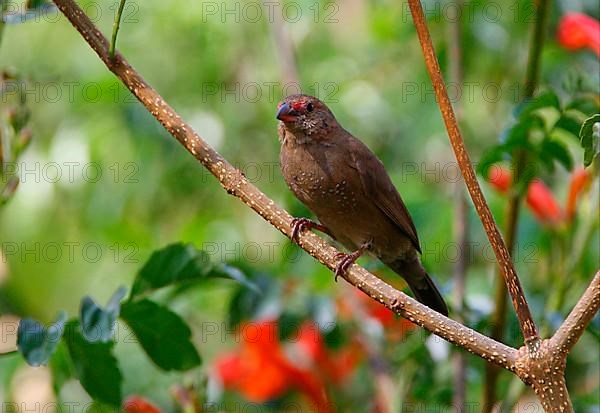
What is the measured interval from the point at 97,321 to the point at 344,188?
50.7 inches

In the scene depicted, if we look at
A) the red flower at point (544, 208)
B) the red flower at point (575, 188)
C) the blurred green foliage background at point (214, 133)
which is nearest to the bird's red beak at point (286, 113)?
the blurred green foliage background at point (214, 133)

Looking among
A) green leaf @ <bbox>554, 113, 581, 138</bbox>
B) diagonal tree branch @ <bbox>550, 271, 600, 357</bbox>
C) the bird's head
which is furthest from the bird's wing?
diagonal tree branch @ <bbox>550, 271, 600, 357</bbox>

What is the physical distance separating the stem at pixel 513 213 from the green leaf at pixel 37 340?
1.25 meters

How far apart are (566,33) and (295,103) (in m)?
0.93

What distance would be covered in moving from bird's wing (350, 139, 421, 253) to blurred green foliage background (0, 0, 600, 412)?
252 millimetres

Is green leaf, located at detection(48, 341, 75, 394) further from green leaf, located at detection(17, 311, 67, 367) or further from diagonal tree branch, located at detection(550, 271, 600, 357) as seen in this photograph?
diagonal tree branch, located at detection(550, 271, 600, 357)

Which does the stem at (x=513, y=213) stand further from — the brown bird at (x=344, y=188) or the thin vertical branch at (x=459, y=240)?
the brown bird at (x=344, y=188)

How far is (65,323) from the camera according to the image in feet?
7.20

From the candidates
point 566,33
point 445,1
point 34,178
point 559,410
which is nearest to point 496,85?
point 445,1


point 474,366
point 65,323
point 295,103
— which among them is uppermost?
point 65,323

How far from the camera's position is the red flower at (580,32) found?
2918 millimetres

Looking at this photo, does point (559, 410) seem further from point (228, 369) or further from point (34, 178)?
point (34, 178)

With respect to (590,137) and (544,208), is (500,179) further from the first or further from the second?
(590,137)

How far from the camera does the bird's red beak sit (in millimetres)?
3172
